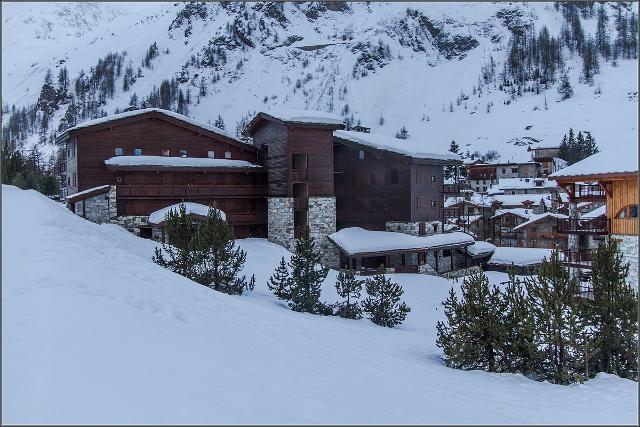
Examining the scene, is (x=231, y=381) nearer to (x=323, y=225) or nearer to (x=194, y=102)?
(x=323, y=225)

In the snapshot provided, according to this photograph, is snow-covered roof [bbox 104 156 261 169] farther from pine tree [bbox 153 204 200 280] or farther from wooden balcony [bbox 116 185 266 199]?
pine tree [bbox 153 204 200 280]

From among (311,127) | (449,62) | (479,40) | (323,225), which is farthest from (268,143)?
(479,40)

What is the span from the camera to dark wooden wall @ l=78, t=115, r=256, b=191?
112ft

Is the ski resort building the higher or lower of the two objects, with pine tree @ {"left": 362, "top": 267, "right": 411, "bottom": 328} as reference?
higher

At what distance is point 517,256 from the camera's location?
144ft

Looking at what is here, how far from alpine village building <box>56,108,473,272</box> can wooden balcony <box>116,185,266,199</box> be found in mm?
73

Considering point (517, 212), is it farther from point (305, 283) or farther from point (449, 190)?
point (305, 283)

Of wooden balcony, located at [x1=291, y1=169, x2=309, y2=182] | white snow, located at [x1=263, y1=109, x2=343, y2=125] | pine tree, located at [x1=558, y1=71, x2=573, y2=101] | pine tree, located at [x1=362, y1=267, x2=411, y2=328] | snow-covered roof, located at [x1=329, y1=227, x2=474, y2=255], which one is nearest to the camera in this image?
pine tree, located at [x1=362, y1=267, x2=411, y2=328]

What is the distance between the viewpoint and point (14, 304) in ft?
24.2

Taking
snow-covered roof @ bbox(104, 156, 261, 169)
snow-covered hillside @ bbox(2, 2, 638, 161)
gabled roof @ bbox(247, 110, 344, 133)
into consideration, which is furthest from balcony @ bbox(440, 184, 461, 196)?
snow-covered hillside @ bbox(2, 2, 638, 161)

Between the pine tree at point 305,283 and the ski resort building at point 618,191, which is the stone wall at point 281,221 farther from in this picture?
the ski resort building at point 618,191

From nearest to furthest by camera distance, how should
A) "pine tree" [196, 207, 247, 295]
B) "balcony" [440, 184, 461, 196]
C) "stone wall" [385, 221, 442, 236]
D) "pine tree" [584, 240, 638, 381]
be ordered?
1. "pine tree" [584, 240, 638, 381]
2. "pine tree" [196, 207, 247, 295]
3. "stone wall" [385, 221, 442, 236]
4. "balcony" [440, 184, 461, 196]

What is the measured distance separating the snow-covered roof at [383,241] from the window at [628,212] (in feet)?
50.2

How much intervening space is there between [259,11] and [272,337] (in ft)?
678
